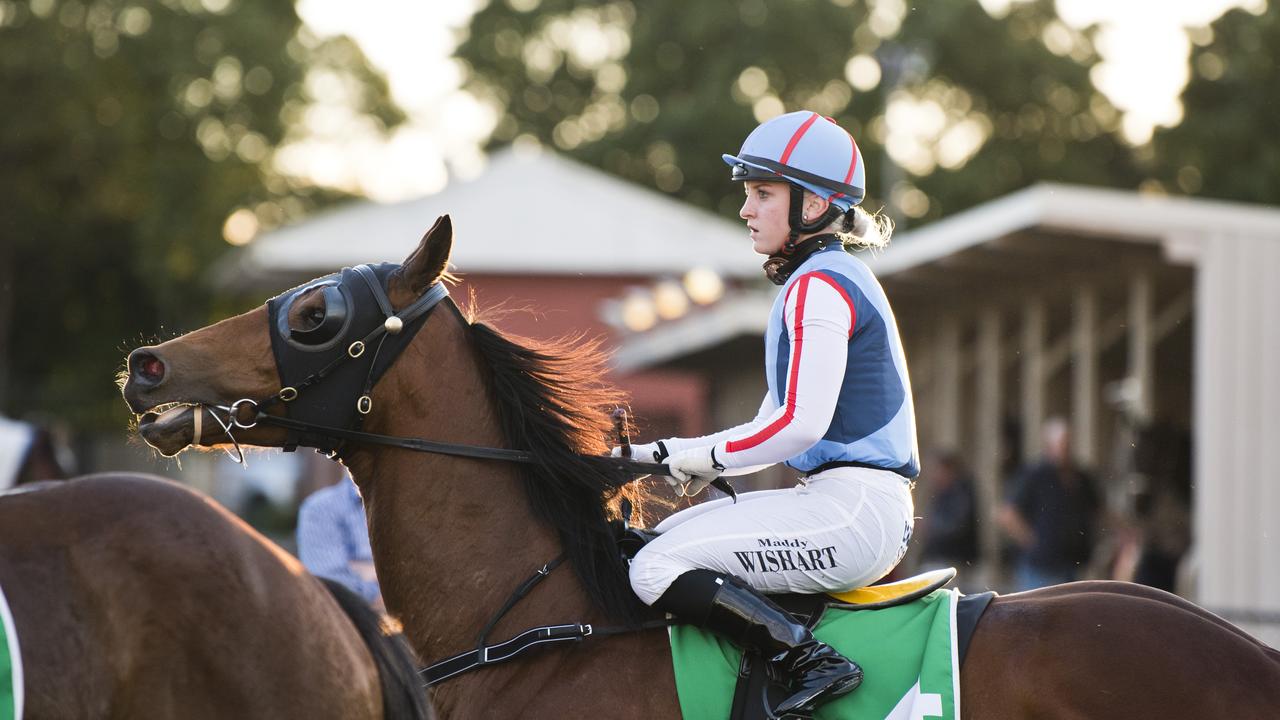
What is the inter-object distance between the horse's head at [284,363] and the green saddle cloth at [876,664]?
41.6 inches

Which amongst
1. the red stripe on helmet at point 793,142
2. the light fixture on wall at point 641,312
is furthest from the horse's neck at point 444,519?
the light fixture on wall at point 641,312

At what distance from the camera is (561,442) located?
4254 mm

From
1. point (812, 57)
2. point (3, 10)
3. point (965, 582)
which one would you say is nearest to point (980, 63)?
point (812, 57)

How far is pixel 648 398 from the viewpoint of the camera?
79.5ft

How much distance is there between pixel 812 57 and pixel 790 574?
36.7 m

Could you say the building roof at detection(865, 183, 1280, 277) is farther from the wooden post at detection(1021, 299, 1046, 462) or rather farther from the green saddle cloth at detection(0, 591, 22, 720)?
the green saddle cloth at detection(0, 591, 22, 720)

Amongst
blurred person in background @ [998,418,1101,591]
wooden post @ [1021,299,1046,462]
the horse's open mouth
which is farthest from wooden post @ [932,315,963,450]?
the horse's open mouth

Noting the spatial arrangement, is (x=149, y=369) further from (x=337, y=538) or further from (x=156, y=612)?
(x=337, y=538)

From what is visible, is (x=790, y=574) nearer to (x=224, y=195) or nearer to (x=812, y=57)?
(x=224, y=195)

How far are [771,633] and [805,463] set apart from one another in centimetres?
50

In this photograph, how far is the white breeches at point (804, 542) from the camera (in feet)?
13.1

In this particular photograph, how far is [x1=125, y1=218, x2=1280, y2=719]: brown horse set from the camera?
12.7 ft

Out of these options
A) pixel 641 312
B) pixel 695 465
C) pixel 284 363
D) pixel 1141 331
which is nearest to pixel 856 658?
pixel 695 465

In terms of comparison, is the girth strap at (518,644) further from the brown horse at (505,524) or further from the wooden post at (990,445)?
the wooden post at (990,445)
